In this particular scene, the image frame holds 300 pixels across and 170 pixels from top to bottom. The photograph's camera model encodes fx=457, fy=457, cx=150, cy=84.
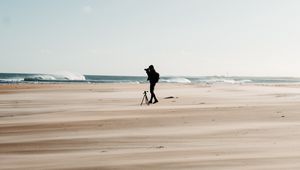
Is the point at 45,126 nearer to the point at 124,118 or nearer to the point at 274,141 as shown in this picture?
the point at 124,118

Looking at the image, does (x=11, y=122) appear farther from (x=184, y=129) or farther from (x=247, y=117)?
(x=247, y=117)

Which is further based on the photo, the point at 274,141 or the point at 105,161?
the point at 274,141

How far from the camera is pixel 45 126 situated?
12227 millimetres

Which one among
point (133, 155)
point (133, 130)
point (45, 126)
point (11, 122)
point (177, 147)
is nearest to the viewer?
point (133, 155)

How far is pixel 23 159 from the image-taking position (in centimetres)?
765

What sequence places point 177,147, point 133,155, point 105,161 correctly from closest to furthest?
point 105,161
point 133,155
point 177,147

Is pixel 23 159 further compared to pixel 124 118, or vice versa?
pixel 124 118

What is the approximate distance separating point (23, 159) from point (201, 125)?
582 centimetres

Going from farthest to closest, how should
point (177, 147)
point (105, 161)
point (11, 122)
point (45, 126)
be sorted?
1. point (11, 122)
2. point (45, 126)
3. point (177, 147)
4. point (105, 161)

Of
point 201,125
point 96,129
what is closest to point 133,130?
point 96,129

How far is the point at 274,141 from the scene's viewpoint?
9.22m

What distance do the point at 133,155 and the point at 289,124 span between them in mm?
5796

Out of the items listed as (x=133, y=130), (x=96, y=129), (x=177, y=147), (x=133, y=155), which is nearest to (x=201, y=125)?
(x=133, y=130)

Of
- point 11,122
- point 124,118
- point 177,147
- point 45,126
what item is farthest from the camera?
point 124,118
